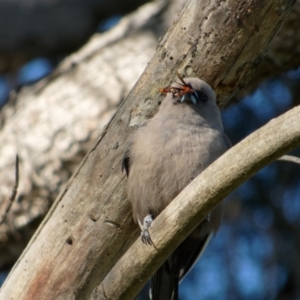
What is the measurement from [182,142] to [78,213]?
59cm

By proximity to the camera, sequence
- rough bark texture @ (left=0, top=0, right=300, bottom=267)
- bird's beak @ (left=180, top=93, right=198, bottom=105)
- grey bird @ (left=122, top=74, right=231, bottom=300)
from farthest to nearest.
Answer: rough bark texture @ (left=0, top=0, right=300, bottom=267), bird's beak @ (left=180, top=93, right=198, bottom=105), grey bird @ (left=122, top=74, right=231, bottom=300)

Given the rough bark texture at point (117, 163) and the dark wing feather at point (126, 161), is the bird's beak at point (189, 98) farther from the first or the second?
the dark wing feather at point (126, 161)

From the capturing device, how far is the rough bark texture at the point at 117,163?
3449 millimetres

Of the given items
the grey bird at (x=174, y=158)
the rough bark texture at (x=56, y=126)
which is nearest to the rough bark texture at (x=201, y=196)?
the grey bird at (x=174, y=158)

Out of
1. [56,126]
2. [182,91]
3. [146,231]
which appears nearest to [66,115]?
[56,126]

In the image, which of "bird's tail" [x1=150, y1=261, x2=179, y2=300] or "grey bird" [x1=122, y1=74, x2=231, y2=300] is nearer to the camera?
"grey bird" [x1=122, y1=74, x2=231, y2=300]

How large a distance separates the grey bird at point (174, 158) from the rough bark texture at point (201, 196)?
34cm

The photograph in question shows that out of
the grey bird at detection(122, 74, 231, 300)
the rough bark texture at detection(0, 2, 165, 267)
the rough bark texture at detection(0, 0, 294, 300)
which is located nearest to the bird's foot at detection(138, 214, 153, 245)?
the grey bird at detection(122, 74, 231, 300)

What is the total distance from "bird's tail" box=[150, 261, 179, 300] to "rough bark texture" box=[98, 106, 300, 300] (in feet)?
1.96

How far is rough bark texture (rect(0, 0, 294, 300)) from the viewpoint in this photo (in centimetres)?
345

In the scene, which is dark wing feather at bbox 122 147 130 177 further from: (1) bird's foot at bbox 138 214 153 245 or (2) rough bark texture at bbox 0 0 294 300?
(1) bird's foot at bbox 138 214 153 245

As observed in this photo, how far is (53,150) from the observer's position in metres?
5.13

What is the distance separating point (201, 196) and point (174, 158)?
71cm

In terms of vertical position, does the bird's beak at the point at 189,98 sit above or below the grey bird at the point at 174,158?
above
